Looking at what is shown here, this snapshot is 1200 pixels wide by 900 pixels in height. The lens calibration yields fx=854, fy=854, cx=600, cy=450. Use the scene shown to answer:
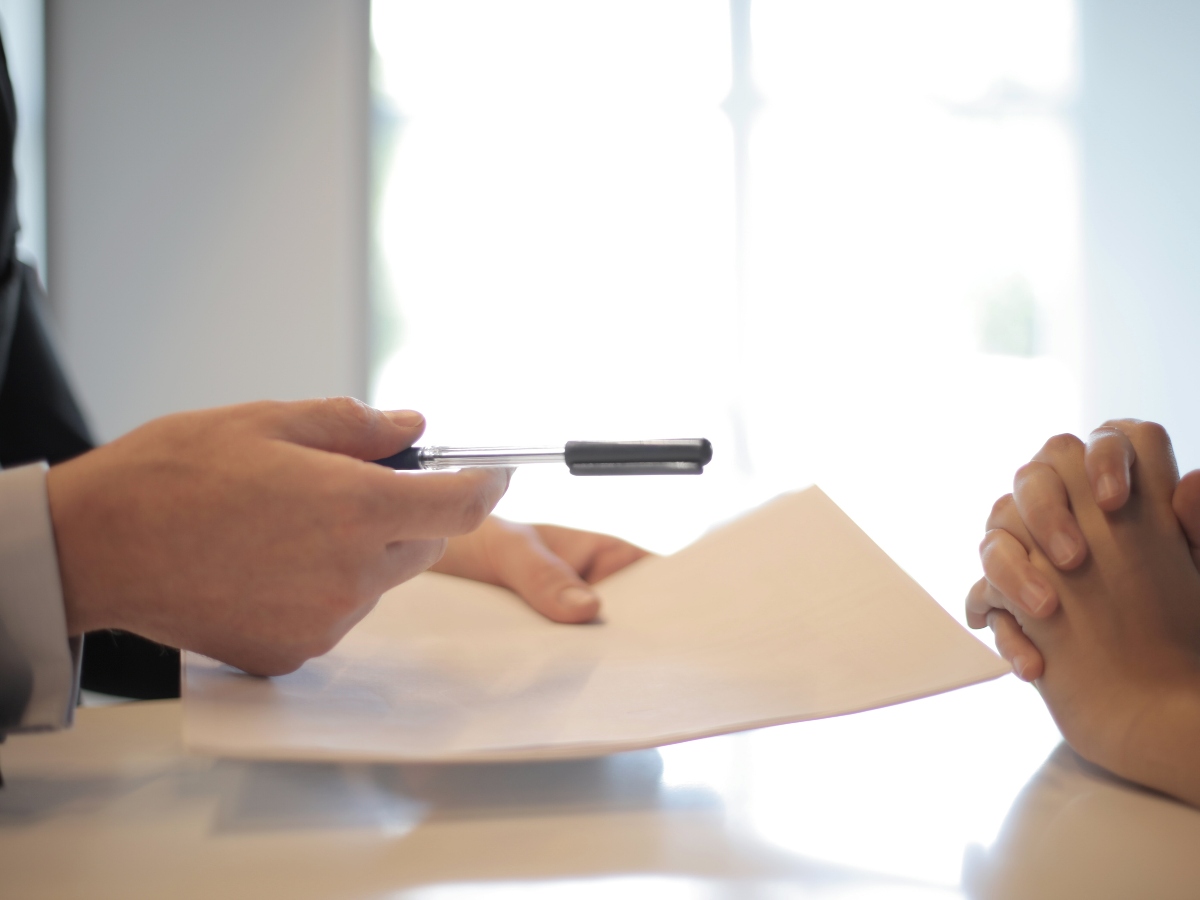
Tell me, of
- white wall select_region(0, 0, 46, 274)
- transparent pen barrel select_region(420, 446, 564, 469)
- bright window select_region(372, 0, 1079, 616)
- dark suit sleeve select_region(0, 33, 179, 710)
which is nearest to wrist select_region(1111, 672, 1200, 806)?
transparent pen barrel select_region(420, 446, 564, 469)

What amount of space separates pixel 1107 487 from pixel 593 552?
32 cm

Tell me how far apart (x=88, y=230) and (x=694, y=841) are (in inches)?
95.1

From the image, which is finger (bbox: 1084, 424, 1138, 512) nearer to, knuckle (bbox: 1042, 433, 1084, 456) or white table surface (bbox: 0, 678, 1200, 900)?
knuckle (bbox: 1042, 433, 1084, 456)

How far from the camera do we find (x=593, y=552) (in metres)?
0.59

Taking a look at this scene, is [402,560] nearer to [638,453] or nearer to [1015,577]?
[638,453]

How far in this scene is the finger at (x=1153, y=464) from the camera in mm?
394

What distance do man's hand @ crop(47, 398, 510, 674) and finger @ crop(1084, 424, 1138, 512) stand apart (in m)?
0.27

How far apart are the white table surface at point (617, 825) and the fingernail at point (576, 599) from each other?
0.40 feet

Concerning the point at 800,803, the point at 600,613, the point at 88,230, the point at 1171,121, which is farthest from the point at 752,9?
the point at 800,803

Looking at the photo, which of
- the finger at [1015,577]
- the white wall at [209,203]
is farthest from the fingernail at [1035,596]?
the white wall at [209,203]

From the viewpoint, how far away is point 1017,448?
244cm

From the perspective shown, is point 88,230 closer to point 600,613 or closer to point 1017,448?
point 600,613

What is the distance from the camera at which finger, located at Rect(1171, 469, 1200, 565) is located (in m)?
0.38

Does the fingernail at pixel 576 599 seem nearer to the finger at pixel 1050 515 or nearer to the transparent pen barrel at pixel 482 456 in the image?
the transparent pen barrel at pixel 482 456
